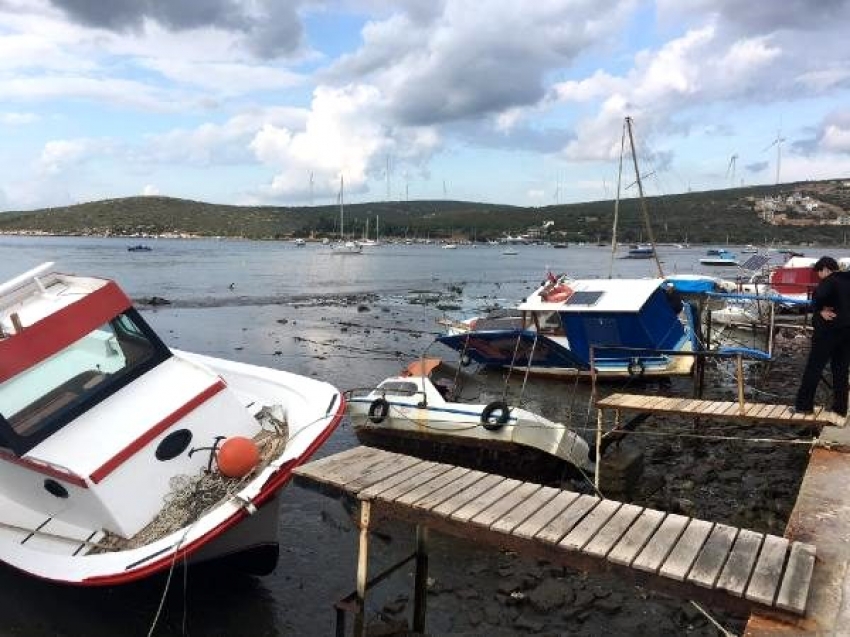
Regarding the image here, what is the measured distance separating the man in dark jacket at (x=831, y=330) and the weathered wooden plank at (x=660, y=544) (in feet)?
16.5

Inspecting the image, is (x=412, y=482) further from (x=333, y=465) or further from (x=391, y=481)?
(x=333, y=465)

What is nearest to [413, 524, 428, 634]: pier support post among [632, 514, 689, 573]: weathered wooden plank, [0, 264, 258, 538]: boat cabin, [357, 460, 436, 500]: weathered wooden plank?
[357, 460, 436, 500]: weathered wooden plank

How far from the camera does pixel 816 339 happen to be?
9.81 m

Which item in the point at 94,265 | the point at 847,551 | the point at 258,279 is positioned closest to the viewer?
the point at 847,551

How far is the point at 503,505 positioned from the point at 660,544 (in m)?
1.44

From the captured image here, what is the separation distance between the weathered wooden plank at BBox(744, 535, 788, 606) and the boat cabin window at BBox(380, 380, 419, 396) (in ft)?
27.1

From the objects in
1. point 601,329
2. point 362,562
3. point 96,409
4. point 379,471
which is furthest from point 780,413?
point 601,329

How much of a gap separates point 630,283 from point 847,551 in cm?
1576

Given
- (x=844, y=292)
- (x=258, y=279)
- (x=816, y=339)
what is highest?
(x=844, y=292)

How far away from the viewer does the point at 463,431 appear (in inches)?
491

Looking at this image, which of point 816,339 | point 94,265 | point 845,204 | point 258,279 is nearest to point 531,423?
point 816,339

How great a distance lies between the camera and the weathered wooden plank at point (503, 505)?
240 inches

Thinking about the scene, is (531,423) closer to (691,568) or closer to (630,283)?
(691,568)

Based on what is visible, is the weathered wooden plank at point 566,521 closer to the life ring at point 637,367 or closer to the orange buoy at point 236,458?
the orange buoy at point 236,458
